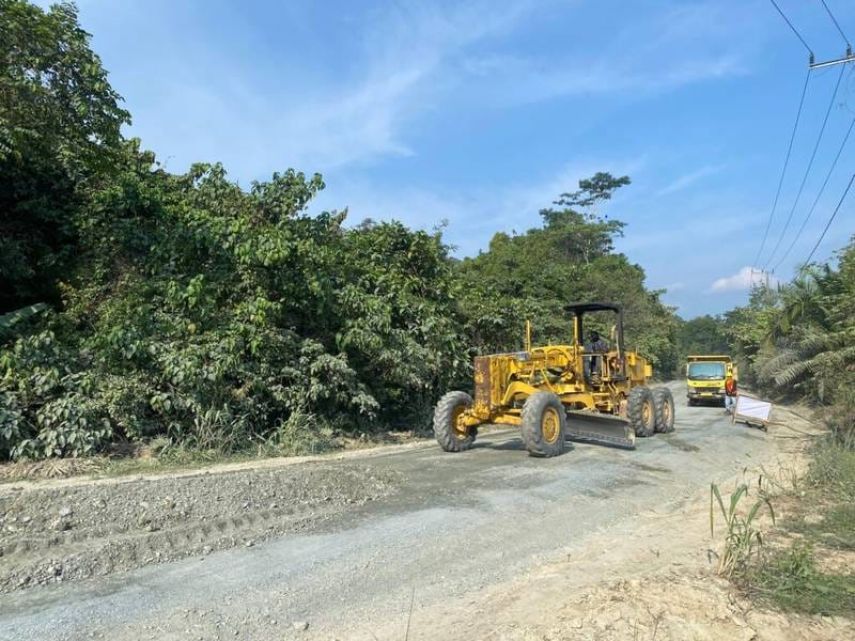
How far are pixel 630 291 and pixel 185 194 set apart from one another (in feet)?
111

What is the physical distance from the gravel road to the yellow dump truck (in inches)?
697

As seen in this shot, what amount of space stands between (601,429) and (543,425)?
1972 mm

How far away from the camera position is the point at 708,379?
26609 mm

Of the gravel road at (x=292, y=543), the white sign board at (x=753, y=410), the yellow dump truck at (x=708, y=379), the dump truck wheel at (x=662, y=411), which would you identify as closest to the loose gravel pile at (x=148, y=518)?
the gravel road at (x=292, y=543)

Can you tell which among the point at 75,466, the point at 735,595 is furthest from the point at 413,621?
the point at 75,466

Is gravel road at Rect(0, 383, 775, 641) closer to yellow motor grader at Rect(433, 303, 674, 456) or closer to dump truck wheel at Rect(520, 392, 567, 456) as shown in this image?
dump truck wheel at Rect(520, 392, 567, 456)

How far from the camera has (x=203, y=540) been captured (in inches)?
249

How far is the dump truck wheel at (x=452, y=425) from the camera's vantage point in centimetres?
1216

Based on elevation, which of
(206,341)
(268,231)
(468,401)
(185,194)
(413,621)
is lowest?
(413,621)

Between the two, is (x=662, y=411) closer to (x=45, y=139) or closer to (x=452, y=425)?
(x=452, y=425)

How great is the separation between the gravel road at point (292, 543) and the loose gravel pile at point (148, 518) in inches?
0.7

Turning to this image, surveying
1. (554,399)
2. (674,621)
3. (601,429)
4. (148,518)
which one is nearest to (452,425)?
(554,399)

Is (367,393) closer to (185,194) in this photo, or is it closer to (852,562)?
(185,194)

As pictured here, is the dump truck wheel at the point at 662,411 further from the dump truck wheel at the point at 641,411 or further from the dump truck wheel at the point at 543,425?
the dump truck wheel at the point at 543,425
